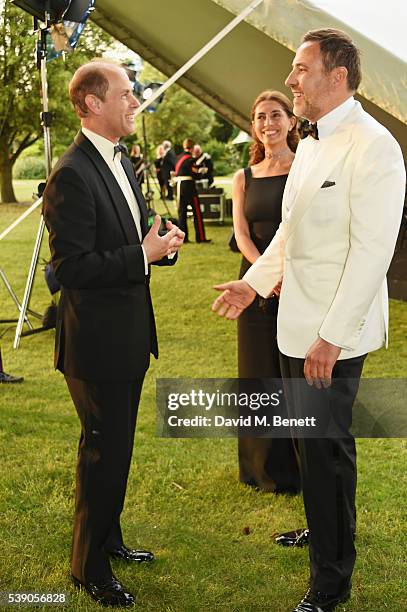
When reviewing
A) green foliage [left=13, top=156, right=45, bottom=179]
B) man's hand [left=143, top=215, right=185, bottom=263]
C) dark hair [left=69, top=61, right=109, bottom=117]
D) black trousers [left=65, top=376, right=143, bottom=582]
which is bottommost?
green foliage [left=13, top=156, right=45, bottom=179]

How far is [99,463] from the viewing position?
2865mm

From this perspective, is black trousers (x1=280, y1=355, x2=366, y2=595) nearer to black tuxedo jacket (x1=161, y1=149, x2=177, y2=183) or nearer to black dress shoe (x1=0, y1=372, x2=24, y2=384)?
black dress shoe (x1=0, y1=372, x2=24, y2=384)

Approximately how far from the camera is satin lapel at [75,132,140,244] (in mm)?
2738

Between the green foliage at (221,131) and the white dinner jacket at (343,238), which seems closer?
the white dinner jacket at (343,238)

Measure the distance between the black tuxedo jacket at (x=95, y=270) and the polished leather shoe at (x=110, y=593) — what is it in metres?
0.71

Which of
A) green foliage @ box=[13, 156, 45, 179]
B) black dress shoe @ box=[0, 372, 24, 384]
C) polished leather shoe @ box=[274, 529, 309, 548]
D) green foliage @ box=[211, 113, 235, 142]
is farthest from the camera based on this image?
green foliage @ box=[13, 156, 45, 179]

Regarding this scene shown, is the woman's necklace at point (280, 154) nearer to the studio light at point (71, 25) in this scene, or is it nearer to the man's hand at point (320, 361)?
the man's hand at point (320, 361)

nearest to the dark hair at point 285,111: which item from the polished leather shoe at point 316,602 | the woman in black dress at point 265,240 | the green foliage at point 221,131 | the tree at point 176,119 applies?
the woman in black dress at point 265,240

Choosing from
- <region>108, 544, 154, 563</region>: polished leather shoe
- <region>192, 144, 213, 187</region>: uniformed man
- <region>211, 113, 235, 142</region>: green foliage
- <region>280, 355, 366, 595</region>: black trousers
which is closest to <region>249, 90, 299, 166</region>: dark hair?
<region>280, 355, 366, 595</region>: black trousers

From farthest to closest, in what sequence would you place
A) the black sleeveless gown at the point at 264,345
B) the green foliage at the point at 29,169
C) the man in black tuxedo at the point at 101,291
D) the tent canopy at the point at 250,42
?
the green foliage at the point at 29,169 → the tent canopy at the point at 250,42 → the black sleeveless gown at the point at 264,345 → the man in black tuxedo at the point at 101,291

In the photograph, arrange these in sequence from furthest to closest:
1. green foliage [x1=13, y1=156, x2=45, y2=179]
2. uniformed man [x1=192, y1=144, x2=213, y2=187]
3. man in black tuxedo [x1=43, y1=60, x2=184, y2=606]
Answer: green foliage [x1=13, y1=156, x2=45, y2=179] < uniformed man [x1=192, y1=144, x2=213, y2=187] < man in black tuxedo [x1=43, y1=60, x2=184, y2=606]

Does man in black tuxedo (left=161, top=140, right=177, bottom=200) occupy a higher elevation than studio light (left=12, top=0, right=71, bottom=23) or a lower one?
lower

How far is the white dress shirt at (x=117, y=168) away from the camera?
2777mm

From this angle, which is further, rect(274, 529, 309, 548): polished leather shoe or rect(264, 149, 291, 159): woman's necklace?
rect(264, 149, 291, 159): woman's necklace
